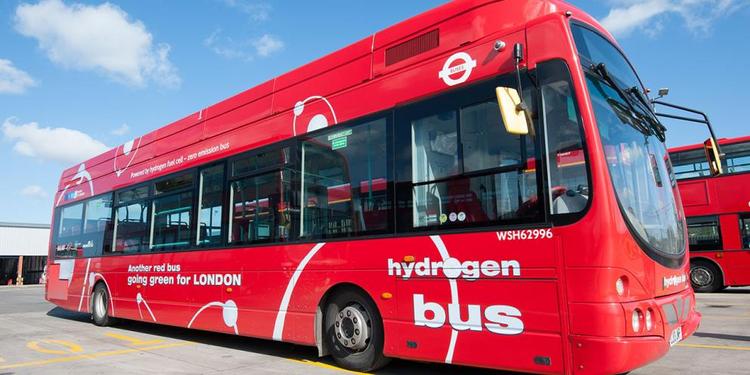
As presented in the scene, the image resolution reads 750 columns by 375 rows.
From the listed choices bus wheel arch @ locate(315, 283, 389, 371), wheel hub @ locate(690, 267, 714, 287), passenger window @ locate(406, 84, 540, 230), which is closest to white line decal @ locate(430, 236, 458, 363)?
passenger window @ locate(406, 84, 540, 230)

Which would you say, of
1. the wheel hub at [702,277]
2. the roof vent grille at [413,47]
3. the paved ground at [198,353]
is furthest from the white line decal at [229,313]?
the wheel hub at [702,277]

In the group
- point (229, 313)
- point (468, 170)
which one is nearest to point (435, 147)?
point (468, 170)

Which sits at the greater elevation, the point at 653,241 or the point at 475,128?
the point at 475,128

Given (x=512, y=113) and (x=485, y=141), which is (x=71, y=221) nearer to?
(x=485, y=141)

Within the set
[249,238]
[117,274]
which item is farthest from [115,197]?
[249,238]

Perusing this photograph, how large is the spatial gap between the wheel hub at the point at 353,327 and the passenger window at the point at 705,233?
560 inches

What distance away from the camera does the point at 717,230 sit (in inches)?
617

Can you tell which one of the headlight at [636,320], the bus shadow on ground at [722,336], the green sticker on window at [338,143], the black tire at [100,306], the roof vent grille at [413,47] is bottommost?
the bus shadow on ground at [722,336]

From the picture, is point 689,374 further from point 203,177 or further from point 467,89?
point 203,177

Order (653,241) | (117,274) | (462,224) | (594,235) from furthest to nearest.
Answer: (117,274) → (462,224) → (653,241) → (594,235)

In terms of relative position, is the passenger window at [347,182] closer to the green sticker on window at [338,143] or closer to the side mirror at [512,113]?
the green sticker on window at [338,143]

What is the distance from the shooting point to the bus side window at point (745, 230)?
15156mm

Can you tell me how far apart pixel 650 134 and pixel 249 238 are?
529 cm

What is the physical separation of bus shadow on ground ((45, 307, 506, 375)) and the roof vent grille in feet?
11.9
